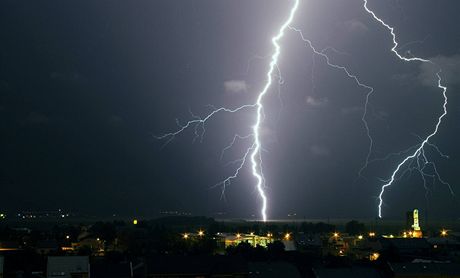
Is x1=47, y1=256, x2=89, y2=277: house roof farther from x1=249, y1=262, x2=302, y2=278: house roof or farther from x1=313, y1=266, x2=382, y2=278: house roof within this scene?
x1=313, y1=266, x2=382, y2=278: house roof

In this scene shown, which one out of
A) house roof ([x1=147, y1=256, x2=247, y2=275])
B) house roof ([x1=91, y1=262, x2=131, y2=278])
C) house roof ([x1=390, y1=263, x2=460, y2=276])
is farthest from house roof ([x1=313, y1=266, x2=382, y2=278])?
house roof ([x1=91, y1=262, x2=131, y2=278])

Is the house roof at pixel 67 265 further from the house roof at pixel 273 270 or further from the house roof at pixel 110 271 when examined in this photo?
the house roof at pixel 273 270

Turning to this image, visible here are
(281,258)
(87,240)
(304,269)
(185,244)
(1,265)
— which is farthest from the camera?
(87,240)

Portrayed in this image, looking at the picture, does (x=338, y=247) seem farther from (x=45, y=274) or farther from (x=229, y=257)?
(x=45, y=274)

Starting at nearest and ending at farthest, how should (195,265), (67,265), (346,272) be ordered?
1. (67,265)
2. (346,272)
3. (195,265)

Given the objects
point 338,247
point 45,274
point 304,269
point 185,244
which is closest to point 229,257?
point 304,269

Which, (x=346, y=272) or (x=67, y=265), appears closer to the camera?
(x=67, y=265)

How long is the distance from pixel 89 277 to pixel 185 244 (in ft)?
76.7

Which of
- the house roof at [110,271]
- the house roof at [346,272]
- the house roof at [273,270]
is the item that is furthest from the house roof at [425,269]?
the house roof at [110,271]

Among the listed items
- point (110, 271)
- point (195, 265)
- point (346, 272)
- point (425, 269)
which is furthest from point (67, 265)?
point (425, 269)

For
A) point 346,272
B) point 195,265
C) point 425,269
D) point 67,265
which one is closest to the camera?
point 67,265

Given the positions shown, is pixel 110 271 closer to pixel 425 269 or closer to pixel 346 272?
pixel 346 272

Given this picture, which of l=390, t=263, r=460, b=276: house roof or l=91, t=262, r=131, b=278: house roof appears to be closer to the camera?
l=91, t=262, r=131, b=278: house roof

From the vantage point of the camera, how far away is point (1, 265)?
26172mm
